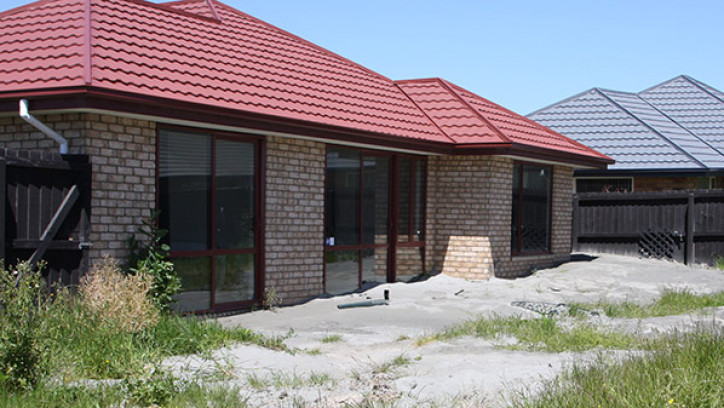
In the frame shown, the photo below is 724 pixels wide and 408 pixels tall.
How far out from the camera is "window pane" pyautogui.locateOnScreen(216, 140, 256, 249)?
437 inches

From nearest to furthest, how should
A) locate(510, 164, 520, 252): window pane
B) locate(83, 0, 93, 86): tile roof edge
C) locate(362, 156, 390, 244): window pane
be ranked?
locate(83, 0, 93, 86): tile roof edge → locate(362, 156, 390, 244): window pane → locate(510, 164, 520, 252): window pane

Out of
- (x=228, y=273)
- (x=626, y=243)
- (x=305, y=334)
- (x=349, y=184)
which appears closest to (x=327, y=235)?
(x=349, y=184)

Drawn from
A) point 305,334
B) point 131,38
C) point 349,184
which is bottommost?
point 305,334

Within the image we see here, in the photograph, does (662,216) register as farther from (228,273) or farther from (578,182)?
(228,273)

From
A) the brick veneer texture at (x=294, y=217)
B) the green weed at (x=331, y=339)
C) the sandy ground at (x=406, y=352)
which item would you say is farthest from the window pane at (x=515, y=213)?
the green weed at (x=331, y=339)

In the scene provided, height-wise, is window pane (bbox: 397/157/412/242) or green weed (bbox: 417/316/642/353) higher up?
window pane (bbox: 397/157/412/242)

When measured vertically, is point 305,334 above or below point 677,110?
below

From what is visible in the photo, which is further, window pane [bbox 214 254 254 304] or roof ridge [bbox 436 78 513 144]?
roof ridge [bbox 436 78 513 144]

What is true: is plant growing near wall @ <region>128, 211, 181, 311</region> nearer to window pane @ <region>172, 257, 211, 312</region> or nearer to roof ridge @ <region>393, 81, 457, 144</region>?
window pane @ <region>172, 257, 211, 312</region>

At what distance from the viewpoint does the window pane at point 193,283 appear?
10.5 metres

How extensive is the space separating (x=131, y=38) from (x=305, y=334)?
490cm

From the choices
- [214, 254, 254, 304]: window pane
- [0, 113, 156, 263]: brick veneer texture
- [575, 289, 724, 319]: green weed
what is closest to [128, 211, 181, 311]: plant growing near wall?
[0, 113, 156, 263]: brick veneer texture

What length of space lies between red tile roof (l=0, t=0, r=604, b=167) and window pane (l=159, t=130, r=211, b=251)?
699 millimetres

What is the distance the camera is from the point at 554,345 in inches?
318
